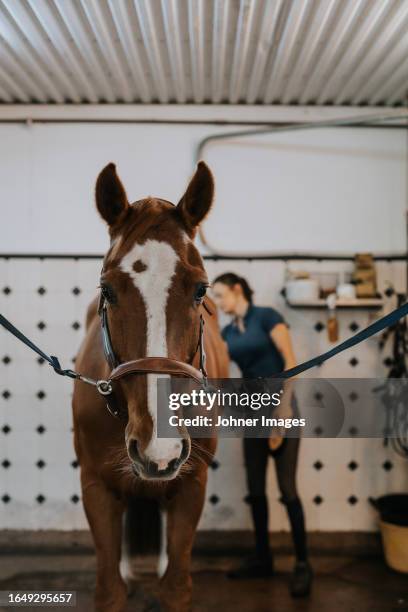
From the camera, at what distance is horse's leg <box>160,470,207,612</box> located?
183 centimetres

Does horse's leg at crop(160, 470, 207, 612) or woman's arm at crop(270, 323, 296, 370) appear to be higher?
woman's arm at crop(270, 323, 296, 370)

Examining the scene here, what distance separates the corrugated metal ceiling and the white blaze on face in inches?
57.1

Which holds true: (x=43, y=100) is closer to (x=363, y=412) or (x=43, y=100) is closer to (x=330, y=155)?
(x=330, y=155)

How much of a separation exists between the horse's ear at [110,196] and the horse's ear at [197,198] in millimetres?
184

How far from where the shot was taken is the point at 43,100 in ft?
10.7

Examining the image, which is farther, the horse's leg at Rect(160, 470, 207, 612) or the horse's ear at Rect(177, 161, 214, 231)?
the horse's leg at Rect(160, 470, 207, 612)

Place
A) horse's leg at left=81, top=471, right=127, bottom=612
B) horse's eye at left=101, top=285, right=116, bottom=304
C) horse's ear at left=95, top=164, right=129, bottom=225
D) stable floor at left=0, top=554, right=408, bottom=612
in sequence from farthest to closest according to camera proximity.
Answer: stable floor at left=0, top=554, right=408, bottom=612, horse's leg at left=81, top=471, right=127, bottom=612, horse's ear at left=95, top=164, right=129, bottom=225, horse's eye at left=101, top=285, right=116, bottom=304

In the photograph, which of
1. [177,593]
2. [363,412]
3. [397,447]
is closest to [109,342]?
[177,593]

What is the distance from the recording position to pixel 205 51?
8.95 feet

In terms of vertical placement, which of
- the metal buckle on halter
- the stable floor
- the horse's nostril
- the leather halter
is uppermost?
the leather halter

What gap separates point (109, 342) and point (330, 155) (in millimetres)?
2452

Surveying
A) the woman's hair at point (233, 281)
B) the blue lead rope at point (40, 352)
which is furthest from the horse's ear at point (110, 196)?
the woman's hair at point (233, 281)

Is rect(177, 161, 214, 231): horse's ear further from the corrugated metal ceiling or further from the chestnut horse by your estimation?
the corrugated metal ceiling

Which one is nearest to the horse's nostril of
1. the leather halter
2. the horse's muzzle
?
the horse's muzzle
